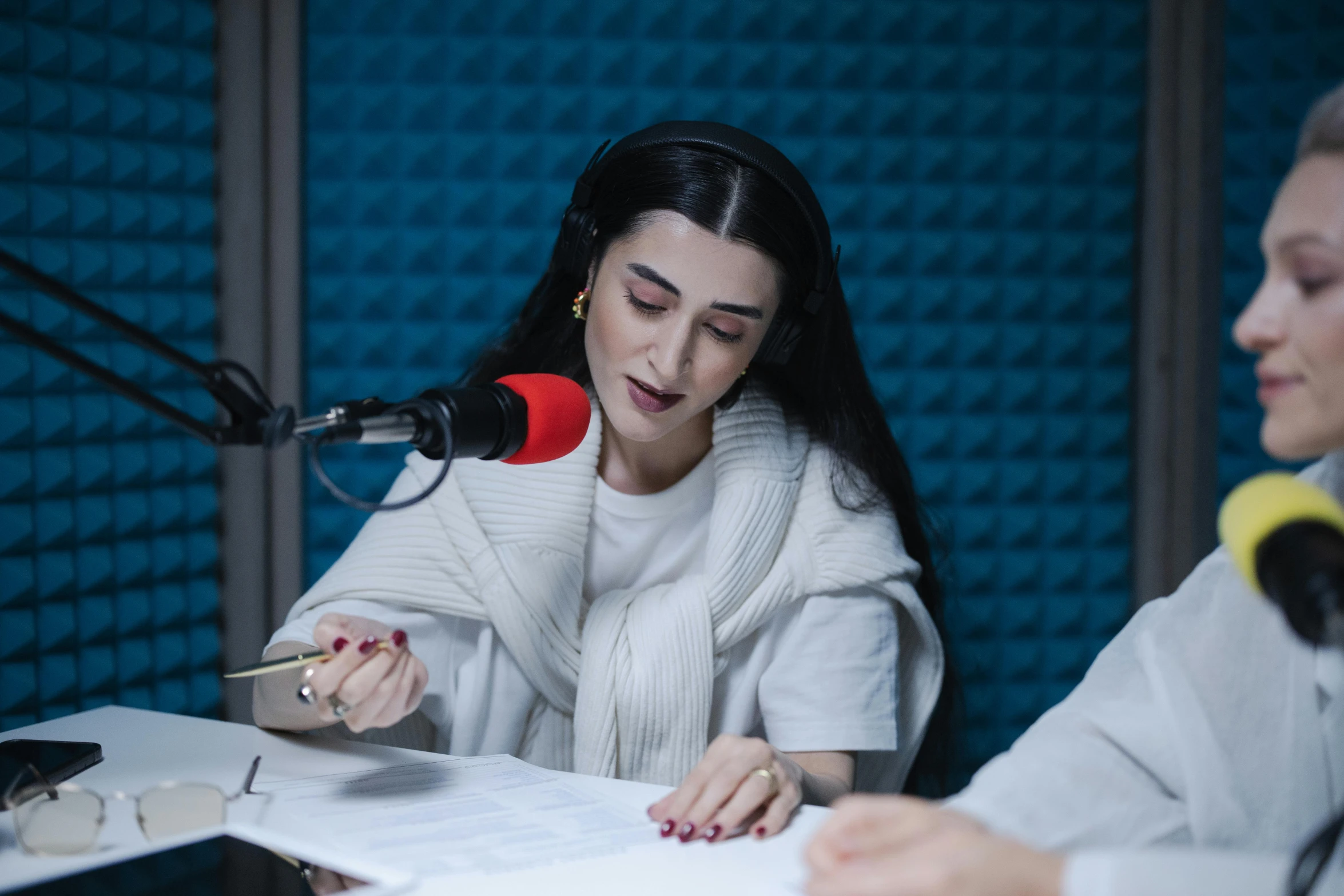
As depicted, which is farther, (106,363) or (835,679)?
(106,363)

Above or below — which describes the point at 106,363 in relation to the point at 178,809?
above

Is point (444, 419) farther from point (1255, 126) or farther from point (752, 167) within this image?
point (1255, 126)

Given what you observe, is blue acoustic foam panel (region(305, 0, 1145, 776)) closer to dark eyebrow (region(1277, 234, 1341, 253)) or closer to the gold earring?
the gold earring

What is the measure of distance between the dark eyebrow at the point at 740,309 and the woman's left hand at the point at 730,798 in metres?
0.50

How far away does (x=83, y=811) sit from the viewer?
2.78 feet

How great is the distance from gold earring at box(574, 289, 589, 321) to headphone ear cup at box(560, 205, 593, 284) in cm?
3

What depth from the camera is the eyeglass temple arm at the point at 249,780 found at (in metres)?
0.97

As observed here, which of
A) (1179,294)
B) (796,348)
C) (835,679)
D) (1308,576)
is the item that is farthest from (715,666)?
(1179,294)

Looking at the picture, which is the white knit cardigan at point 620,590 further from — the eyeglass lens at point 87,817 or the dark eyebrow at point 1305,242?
the dark eyebrow at point 1305,242

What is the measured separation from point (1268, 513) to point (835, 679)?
0.80 meters

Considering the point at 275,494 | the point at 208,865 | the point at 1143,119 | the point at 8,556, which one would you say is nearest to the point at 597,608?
the point at 208,865

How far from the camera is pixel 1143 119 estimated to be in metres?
2.00

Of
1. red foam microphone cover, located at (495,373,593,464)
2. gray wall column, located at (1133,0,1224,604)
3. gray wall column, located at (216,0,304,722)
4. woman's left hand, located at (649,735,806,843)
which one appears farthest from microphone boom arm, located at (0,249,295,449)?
gray wall column, located at (1133,0,1224,604)

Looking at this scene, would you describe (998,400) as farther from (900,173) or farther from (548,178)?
(548,178)
